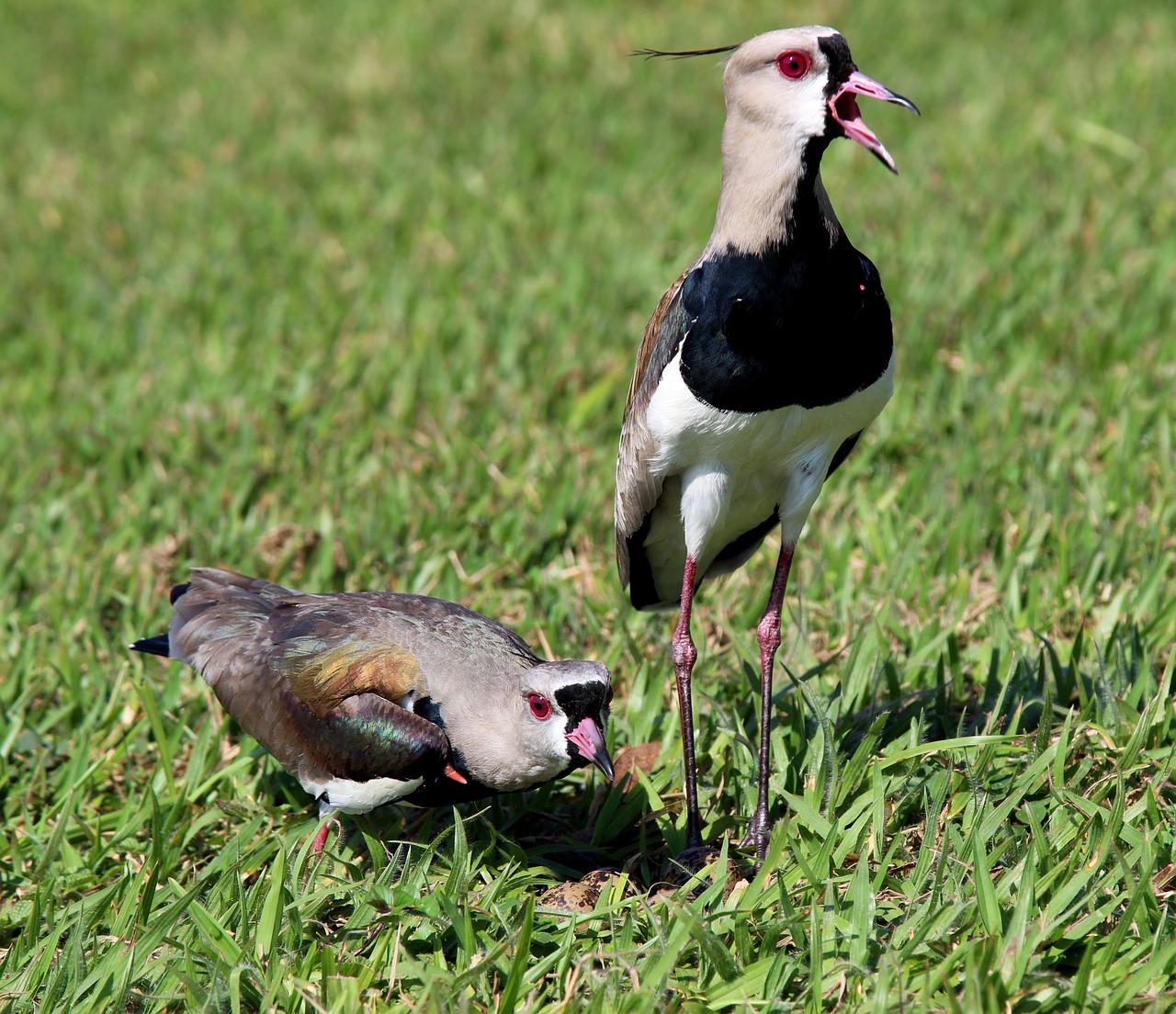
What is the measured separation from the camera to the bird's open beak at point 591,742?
3.05 meters

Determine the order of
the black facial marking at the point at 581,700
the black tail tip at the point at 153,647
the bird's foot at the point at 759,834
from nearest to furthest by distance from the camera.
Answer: the black facial marking at the point at 581,700
the bird's foot at the point at 759,834
the black tail tip at the point at 153,647

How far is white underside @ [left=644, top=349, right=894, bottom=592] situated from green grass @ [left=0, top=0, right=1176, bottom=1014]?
0.51m

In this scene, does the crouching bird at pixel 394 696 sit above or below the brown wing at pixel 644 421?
below

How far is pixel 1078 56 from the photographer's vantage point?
848 centimetres

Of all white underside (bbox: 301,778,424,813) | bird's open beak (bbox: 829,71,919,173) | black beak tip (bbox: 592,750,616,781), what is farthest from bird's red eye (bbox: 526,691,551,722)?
bird's open beak (bbox: 829,71,919,173)

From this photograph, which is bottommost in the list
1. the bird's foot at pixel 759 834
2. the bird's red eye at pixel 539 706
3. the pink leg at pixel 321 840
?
the pink leg at pixel 321 840

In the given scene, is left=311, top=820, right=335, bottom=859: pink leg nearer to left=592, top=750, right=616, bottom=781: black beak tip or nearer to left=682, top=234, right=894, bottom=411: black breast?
left=592, top=750, right=616, bottom=781: black beak tip

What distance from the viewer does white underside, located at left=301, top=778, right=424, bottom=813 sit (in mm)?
3164

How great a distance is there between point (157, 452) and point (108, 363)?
3.45ft

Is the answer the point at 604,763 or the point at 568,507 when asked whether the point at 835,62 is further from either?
the point at 568,507

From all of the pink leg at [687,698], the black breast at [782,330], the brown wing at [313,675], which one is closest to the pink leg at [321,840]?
the brown wing at [313,675]

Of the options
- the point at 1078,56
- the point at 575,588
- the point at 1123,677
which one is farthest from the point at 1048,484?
the point at 1078,56

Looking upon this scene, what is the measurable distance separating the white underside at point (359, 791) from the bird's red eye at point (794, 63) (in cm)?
190

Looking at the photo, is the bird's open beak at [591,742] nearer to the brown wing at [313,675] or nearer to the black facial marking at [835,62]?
the brown wing at [313,675]
